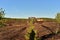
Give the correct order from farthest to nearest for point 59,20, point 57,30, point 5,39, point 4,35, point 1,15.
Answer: point 1,15, point 59,20, point 57,30, point 4,35, point 5,39

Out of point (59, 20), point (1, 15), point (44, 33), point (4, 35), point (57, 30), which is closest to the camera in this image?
point (4, 35)

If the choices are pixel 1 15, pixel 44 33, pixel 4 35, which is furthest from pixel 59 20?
pixel 4 35

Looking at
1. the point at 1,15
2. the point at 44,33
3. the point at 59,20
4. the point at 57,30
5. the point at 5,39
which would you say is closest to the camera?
the point at 5,39

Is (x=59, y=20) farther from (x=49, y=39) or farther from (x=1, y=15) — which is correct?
(x=49, y=39)

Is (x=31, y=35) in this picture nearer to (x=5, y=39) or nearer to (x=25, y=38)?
(x=25, y=38)

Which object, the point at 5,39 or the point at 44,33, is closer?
the point at 5,39

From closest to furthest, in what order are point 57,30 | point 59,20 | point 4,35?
point 4,35
point 57,30
point 59,20

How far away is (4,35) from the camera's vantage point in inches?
842

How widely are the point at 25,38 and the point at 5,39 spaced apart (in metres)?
1.83

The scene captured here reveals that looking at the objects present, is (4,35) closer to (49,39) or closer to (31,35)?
(31,35)

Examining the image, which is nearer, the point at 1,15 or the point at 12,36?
the point at 12,36

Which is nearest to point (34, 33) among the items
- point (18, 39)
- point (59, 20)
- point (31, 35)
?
point (31, 35)

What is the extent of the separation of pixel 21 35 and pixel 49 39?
108 inches

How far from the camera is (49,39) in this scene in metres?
20.8
